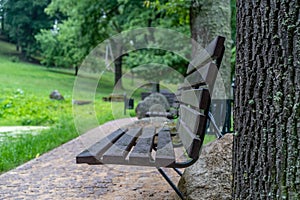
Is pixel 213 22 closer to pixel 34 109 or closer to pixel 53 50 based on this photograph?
pixel 34 109

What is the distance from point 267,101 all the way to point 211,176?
84 centimetres

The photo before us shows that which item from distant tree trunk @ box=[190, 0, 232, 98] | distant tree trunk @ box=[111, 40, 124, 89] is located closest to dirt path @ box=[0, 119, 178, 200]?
distant tree trunk @ box=[190, 0, 232, 98]

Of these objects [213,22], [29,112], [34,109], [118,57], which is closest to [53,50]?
[118,57]

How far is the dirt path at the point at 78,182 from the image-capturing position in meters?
2.42

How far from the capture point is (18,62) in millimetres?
25734

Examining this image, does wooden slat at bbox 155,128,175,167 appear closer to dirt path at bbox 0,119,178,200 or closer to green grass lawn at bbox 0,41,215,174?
dirt path at bbox 0,119,178,200

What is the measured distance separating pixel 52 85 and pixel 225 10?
54.8ft

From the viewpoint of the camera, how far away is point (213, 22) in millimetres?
5293

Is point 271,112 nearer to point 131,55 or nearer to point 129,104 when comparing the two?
point 129,104

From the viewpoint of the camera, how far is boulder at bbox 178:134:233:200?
194 cm

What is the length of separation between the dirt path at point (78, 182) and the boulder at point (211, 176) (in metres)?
0.36

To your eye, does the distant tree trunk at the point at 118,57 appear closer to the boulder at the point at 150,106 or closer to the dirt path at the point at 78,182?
the boulder at the point at 150,106

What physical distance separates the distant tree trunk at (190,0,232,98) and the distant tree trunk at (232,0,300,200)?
3.91 meters

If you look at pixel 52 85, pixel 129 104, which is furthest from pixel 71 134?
pixel 52 85
